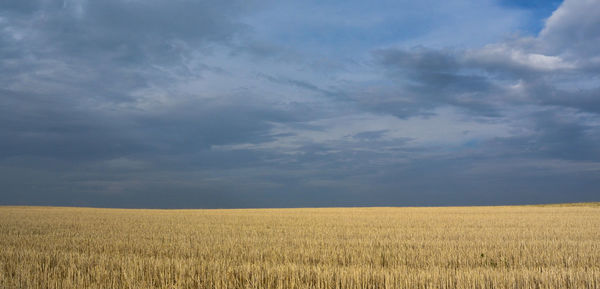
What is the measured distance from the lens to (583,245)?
12891mm

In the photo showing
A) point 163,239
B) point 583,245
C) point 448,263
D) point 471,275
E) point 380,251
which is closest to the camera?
point 471,275

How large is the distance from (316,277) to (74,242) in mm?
9755

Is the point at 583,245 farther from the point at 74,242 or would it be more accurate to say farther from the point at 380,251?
the point at 74,242

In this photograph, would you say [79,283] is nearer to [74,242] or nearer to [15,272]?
[15,272]

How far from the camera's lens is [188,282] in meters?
7.37

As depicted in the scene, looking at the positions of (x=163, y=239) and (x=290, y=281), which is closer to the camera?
(x=290, y=281)

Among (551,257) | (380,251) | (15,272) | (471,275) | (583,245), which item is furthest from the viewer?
(583,245)

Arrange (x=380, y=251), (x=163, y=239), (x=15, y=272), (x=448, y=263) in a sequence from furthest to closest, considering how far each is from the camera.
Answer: (x=163, y=239)
(x=380, y=251)
(x=448, y=263)
(x=15, y=272)

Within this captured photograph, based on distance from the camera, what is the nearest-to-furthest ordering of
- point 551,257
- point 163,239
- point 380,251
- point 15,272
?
point 15,272 < point 551,257 < point 380,251 < point 163,239

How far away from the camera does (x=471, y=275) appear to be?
7.23m

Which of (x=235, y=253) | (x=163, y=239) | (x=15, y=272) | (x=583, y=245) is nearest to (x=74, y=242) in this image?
(x=163, y=239)

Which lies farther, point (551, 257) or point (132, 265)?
point (551, 257)

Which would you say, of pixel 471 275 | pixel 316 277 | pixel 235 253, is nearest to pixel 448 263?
pixel 471 275

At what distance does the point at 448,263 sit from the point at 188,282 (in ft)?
19.6
